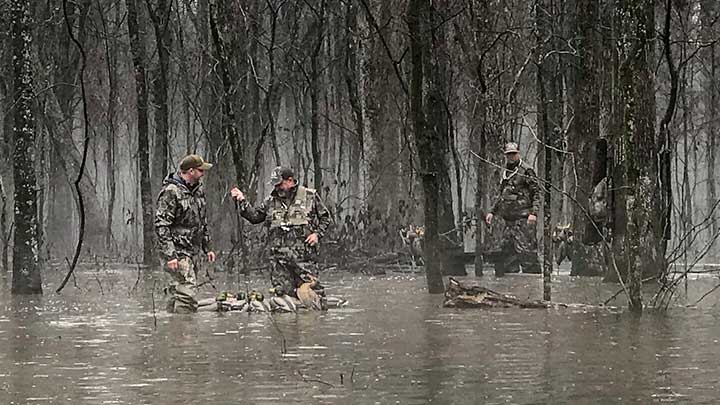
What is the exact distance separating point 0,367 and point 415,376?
3.43m

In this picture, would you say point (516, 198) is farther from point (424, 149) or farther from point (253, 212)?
point (253, 212)

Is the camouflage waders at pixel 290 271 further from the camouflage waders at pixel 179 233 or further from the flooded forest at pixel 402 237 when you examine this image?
the camouflage waders at pixel 179 233

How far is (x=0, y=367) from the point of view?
1123cm

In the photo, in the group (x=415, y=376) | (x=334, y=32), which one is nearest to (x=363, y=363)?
(x=415, y=376)

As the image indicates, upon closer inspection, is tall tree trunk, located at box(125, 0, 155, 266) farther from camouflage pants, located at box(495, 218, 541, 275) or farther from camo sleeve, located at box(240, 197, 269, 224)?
camo sleeve, located at box(240, 197, 269, 224)

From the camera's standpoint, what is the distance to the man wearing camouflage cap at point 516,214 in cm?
2181

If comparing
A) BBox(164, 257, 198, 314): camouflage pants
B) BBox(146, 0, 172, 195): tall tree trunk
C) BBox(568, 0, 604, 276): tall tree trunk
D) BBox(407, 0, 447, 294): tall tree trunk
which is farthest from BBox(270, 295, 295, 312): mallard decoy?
BBox(146, 0, 172, 195): tall tree trunk

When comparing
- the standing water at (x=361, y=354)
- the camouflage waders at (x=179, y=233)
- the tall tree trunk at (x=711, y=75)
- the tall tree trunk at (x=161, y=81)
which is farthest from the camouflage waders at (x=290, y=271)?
the tall tree trunk at (x=711, y=75)

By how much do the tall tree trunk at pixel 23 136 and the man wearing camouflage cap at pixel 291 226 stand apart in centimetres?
388

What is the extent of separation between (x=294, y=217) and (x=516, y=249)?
25.7 feet

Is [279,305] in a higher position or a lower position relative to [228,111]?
lower

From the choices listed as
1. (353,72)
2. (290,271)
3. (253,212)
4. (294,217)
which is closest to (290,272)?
(290,271)

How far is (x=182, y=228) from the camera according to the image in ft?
54.9

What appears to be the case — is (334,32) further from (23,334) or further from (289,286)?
(23,334)
